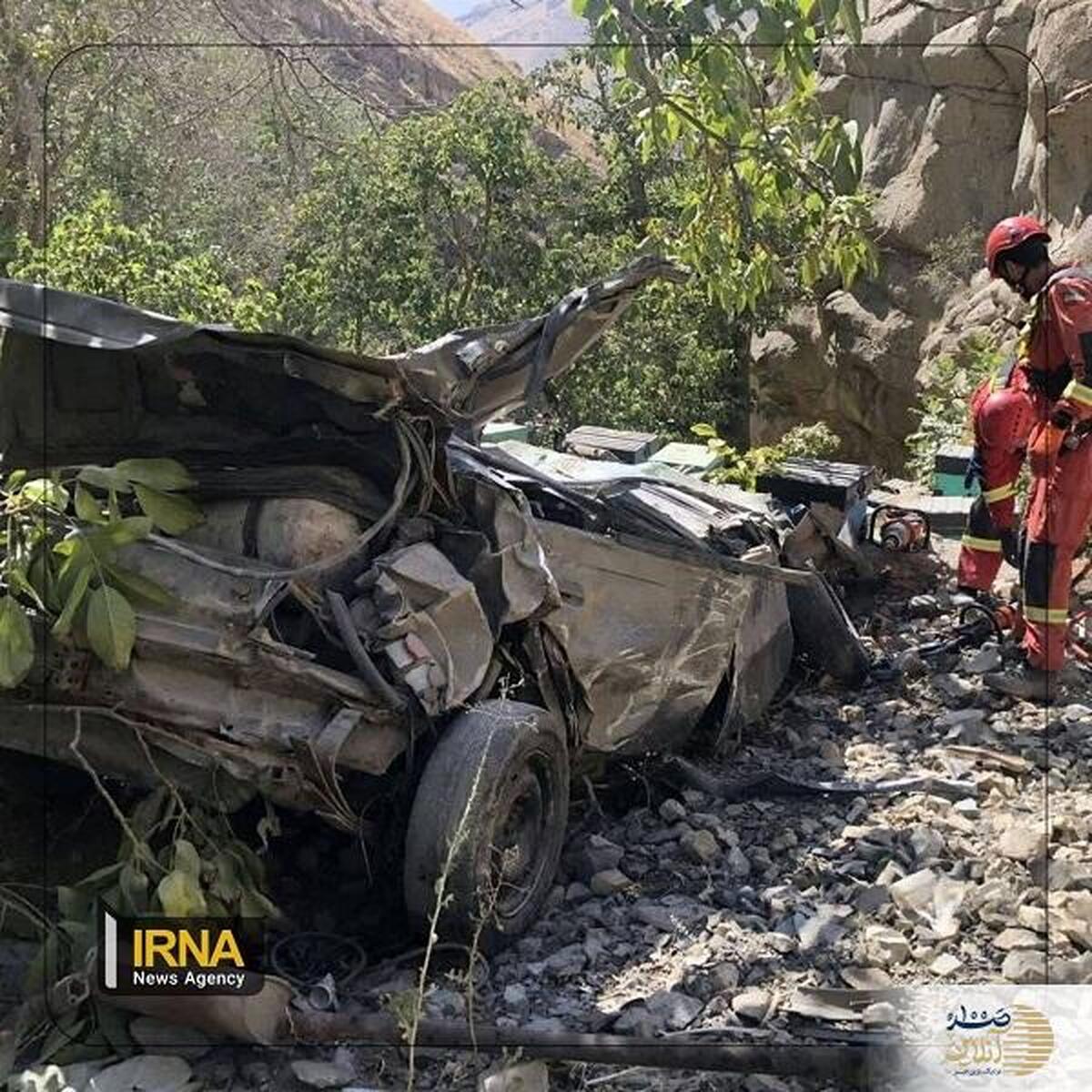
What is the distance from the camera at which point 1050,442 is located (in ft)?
19.7

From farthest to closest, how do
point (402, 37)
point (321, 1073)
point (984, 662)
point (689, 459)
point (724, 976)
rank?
point (402, 37), point (689, 459), point (984, 662), point (724, 976), point (321, 1073)

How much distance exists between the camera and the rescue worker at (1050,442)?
5.76 m

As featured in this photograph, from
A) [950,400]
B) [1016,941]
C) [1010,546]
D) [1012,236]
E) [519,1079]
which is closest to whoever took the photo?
[519,1079]

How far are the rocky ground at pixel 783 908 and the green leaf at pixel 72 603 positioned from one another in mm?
953

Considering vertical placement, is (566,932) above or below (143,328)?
below

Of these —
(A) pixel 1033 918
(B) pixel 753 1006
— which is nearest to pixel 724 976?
(B) pixel 753 1006

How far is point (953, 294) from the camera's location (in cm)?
1513

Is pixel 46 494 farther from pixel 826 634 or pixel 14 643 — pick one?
pixel 826 634

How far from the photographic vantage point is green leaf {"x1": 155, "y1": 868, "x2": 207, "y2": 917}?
3357 millimetres

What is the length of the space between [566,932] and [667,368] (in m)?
11.4

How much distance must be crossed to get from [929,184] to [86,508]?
13.5 meters

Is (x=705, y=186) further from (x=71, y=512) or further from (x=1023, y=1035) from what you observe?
(x=1023, y=1035)

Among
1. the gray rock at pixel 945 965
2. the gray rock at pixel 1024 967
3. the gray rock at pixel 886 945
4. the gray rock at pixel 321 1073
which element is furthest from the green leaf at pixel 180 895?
the gray rock at pixel 1024 967

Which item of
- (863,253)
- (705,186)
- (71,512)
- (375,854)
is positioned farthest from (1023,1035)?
(705,186)
